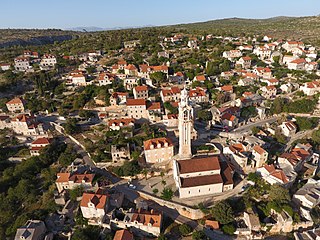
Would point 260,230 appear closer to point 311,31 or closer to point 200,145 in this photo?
point 200,145

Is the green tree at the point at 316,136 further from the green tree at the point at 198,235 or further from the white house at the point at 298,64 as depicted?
the white house at the point at 298,64

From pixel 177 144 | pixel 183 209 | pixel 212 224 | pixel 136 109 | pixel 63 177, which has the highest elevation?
pixel 136 109

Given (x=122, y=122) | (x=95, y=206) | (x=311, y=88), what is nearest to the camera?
(x=95, y=206)

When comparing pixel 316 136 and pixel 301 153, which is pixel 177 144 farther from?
pixel 316 136

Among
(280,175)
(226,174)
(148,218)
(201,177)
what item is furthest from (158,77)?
(148,218)

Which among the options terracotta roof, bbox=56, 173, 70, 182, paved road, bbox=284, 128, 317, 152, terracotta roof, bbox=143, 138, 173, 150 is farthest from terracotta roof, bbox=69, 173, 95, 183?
paved road, bbox=284, 128, 317, 152
